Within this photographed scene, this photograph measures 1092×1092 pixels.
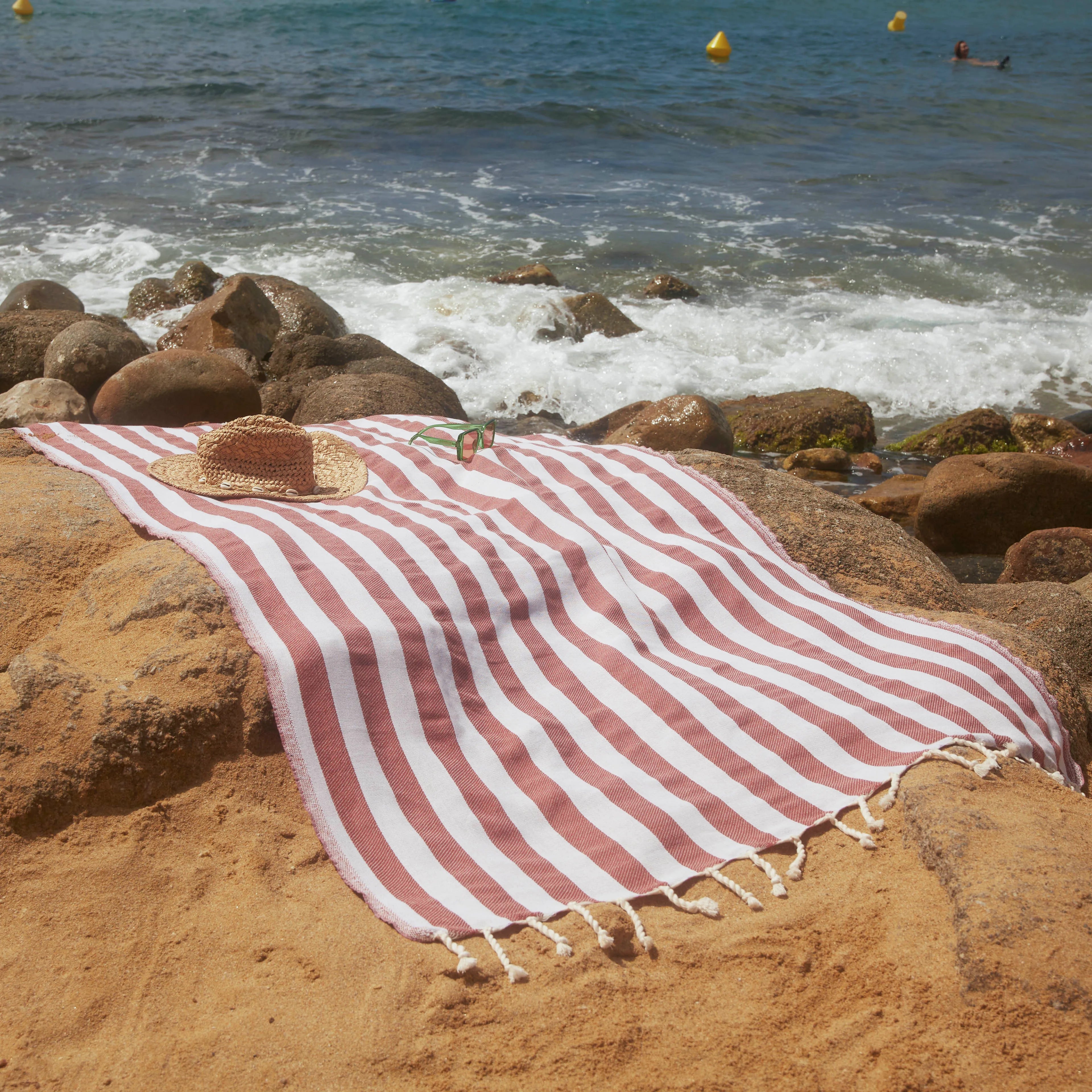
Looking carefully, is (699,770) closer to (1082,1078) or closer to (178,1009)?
(1082,1078)

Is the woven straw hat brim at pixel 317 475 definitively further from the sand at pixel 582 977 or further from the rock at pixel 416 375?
the rock at pixel 416 375

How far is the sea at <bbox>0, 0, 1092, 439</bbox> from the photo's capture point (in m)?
10.0

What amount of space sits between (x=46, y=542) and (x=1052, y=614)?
4.42 meters

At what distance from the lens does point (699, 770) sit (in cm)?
295

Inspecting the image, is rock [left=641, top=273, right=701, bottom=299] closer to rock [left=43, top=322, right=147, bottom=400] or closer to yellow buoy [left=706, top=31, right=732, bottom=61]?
rock [left=43, top=322, right=147, bottom=400]

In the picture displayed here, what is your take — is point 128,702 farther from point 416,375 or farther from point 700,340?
point 700,340

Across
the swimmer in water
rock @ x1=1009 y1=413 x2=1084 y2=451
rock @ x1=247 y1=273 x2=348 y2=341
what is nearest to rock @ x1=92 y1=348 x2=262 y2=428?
rock @ x1=247 y1=273 x2=348 y2=341

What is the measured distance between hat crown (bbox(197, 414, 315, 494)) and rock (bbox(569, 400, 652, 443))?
13.4ft

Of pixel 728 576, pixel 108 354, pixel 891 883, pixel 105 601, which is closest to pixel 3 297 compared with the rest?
pixel 108 354

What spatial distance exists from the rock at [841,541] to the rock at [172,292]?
769cm

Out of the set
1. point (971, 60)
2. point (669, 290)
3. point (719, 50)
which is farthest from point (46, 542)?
point (971, 60)

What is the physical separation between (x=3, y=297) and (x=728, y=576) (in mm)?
10593

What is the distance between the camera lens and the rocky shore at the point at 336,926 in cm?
212

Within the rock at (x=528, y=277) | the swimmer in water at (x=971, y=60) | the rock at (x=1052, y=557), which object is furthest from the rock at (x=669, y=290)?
the swimmer in water at (x=971, y=60)
